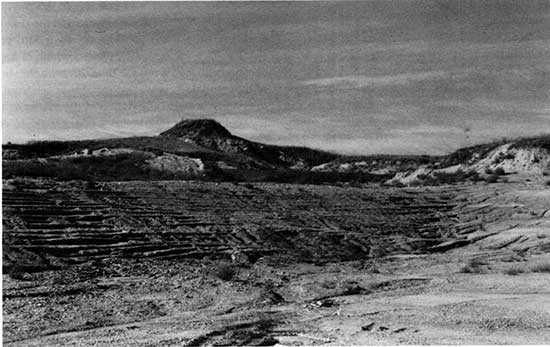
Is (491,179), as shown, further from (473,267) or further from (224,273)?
(224,273)

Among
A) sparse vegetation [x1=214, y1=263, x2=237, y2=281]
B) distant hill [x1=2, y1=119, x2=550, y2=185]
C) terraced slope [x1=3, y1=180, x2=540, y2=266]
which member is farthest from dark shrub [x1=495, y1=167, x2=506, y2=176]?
sparse vegetation [x1=214, y1=263, x2=237, y2=281]

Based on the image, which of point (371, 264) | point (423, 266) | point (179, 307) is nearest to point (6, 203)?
point (179, 307)

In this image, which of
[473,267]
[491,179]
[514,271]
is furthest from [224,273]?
[491,179]

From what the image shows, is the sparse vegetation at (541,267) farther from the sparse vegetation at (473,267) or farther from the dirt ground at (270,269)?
the sparse vegetation at (473,267)

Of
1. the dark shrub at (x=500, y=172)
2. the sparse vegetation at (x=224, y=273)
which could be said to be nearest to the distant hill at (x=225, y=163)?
the dark shrub at (x=500, y=172)

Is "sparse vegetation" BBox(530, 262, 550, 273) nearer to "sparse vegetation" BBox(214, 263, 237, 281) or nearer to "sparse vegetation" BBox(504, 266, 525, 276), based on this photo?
"sparse vegetation" BBox(504, 266, 525, 276)
